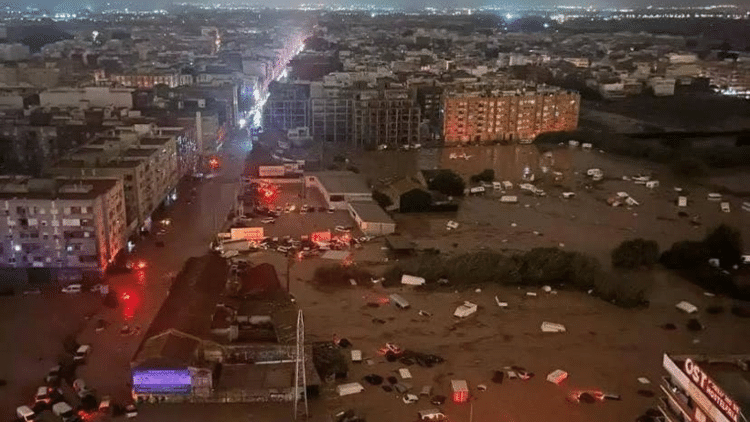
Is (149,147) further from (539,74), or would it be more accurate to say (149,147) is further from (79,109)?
(539,74)

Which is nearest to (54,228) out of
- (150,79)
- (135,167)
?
(135,167)

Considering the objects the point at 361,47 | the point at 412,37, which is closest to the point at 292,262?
the point at 361,47

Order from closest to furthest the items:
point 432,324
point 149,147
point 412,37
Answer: point 432,324 → point 149,147 → point 412,37

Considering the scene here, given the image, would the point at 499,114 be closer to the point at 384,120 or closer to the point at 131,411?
the point at 384,120

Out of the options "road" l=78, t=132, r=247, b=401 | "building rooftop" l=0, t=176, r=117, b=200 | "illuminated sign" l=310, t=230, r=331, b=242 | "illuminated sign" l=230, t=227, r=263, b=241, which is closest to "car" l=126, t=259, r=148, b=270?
"road" l=78, t=132, r=247, b=401

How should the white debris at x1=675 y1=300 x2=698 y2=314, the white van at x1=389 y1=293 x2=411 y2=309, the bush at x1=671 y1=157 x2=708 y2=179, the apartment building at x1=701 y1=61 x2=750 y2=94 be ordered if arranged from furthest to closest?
the apartment building at x1=701 y1=61 x2=750 y2=94, the bush at x1=671 y1=157 x2=708 y2=179, the white debris at x1=675 y1=300 x2=698 y2=314, the white van at x1=389 y1=293 x2=411 y2=309

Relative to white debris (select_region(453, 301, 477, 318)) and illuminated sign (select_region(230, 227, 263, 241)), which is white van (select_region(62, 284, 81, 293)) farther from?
white debris (select_region(453, 301, 477, 318))

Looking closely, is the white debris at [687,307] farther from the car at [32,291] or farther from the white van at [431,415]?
the car at [32,291]
